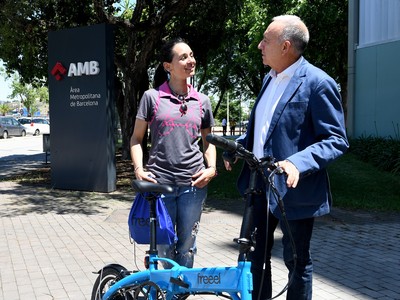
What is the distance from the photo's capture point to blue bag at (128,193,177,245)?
120 inches

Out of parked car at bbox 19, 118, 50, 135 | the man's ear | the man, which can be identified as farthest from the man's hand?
parked car at bbox 19, 118, 50, 135

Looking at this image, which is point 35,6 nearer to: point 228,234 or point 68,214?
point 68,214

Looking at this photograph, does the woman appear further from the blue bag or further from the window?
the window

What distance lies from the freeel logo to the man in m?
8.87

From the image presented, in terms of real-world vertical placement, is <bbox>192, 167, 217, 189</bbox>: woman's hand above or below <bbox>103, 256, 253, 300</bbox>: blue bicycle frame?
above

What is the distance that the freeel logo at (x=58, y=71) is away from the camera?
10883 millimetres

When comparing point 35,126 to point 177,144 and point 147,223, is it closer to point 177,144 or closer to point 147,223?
point 177,144

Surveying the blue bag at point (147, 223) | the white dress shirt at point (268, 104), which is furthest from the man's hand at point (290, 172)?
the blue bag at point (147, 223)

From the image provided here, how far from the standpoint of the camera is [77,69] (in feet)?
35.0

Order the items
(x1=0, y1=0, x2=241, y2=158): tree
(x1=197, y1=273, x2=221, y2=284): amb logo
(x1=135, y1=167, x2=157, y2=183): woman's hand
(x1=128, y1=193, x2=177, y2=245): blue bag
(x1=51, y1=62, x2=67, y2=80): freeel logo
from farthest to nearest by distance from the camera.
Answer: (x1=0, y1=0, x2=241, y2=158): tree < (x1=51, y1=62, x2=67, y2=80): freeel logo < (x1=135, y1=167, x2=157, y2=183): woman's hand < (x1=128, y1=193, x2=177, y2=245): blue bag < (x1=197, y1=273, x2=221, y2=284): amb logo

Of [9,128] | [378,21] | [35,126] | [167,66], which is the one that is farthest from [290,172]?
[35,126]

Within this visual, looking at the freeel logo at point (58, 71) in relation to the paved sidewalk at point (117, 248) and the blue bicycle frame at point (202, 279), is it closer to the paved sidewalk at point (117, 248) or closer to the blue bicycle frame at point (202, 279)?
the paved sidewalk at point (117, 248)

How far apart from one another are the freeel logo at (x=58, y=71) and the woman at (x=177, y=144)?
807 cm

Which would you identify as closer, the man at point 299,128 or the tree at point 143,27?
the man at point 299,128
